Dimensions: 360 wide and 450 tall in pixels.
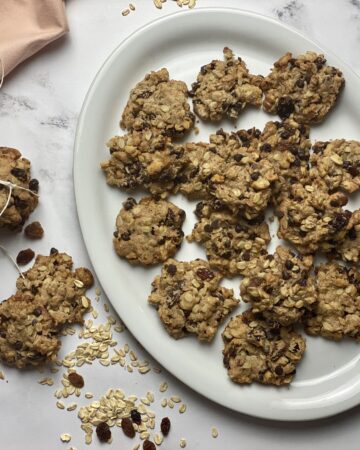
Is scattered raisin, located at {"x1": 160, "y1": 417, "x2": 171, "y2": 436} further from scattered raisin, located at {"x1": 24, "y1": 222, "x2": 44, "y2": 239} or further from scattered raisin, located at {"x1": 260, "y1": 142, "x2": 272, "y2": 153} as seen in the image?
scattered raisin, located at {"x1": 260, "y1": 142, "x2": 272, "y2": 153}

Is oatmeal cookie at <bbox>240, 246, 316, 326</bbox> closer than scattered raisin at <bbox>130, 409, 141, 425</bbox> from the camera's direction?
Yes

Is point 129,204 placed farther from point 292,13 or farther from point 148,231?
point 292,13

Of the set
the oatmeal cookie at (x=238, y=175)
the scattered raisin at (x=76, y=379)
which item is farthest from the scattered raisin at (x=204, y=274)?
the scattered raisin at (x=76, y=379)

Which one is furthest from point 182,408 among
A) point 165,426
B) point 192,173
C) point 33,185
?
point 33,185

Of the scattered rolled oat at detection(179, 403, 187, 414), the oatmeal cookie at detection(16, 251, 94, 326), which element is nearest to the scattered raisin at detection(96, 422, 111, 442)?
the scattered rolled oat at detection(179, 403, 187, 414)

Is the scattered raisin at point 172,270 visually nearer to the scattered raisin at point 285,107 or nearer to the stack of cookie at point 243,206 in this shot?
the stack of cookie at point 243,206
